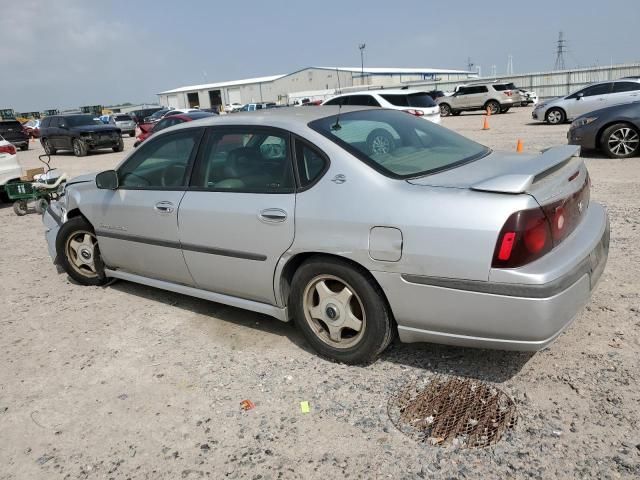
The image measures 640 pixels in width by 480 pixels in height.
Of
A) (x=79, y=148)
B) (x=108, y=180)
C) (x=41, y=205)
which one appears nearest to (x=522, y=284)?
(x=108, y=180)

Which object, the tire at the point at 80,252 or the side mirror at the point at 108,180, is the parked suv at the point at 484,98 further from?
the side mirror at the point at 108,180

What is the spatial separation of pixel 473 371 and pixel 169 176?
102 inches

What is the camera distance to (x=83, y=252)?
495 cm

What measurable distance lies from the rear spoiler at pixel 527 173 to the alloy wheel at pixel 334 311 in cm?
98

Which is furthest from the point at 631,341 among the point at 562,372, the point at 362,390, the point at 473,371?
the point at 362,390

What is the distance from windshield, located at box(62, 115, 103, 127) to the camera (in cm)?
2070

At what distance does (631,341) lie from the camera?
11.0 feet

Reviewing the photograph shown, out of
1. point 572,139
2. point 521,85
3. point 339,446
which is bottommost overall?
point 339,446

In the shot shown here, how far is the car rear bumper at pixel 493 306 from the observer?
261 centimetres

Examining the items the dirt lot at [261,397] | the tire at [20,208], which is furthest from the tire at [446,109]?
the dirt lot at [261,397]

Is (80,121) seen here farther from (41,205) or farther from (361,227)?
(361,227)

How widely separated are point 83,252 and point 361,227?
3.15 meters

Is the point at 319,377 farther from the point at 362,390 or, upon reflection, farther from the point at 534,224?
the point at 534,224

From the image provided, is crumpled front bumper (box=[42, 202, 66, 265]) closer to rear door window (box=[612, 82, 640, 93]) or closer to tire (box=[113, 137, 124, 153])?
tire (box=[113, 137, 124, 153])
